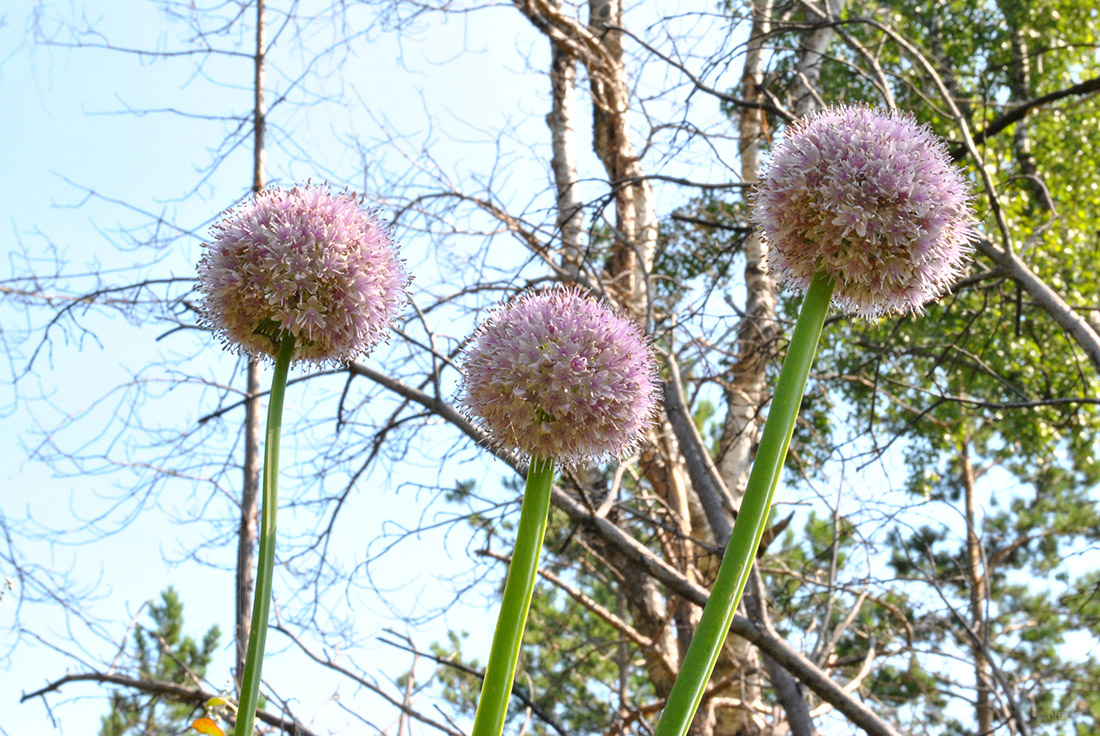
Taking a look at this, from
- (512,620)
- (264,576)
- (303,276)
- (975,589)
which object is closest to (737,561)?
(512,620)

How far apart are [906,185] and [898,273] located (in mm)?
121

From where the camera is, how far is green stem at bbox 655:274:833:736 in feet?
3.40

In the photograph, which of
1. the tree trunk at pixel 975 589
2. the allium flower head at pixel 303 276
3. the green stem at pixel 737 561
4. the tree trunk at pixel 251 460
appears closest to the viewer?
the green stem at pixel 737 561

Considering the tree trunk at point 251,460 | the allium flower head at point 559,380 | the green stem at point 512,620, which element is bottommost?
the green stem at point 512,620

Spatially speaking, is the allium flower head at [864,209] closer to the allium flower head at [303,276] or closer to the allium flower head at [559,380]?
the allium flower head at [559,380]

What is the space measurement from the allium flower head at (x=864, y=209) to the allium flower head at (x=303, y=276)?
0.60 meters

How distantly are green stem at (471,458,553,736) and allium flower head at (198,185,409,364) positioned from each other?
1.47 feet

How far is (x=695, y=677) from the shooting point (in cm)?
105

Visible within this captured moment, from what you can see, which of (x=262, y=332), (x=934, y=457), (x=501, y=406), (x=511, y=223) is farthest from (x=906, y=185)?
(x=934, y=457)

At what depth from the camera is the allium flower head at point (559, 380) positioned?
1253mm

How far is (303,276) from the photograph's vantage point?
1.39 m

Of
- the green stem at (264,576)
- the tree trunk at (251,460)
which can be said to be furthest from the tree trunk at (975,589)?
the green stem at (264,576)

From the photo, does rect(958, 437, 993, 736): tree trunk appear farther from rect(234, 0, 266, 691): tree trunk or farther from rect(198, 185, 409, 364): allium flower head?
rect(198, 185, 409, 364): allium flower head

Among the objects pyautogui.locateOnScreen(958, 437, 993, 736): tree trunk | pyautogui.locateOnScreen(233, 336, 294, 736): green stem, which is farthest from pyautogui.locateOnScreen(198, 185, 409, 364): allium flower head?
pyautogui.locateOnScreen(958, 437, 993, 736): tree trunk
